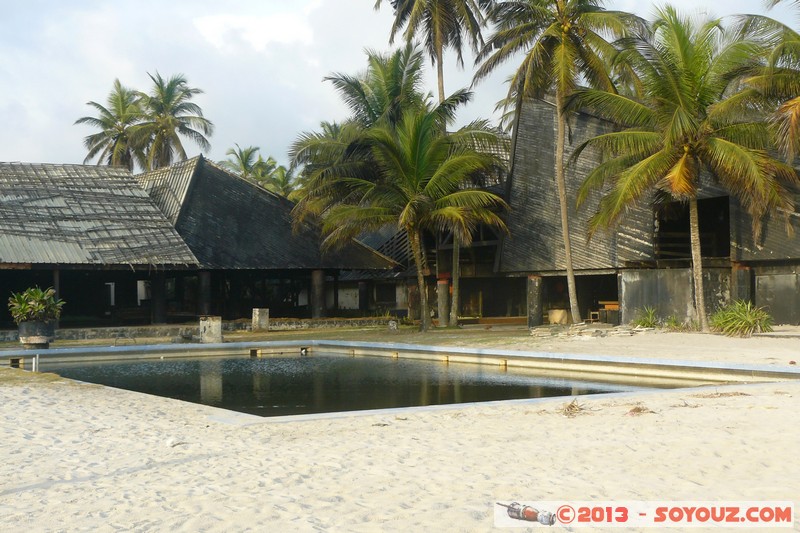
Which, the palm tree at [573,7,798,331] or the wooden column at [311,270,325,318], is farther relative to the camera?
the wooden column at [311,270,325,318]

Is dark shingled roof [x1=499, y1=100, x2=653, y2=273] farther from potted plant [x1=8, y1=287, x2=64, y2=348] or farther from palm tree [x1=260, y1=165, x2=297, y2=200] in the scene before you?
palm tree [x1=260, y1=165, x2=297, y2=200]

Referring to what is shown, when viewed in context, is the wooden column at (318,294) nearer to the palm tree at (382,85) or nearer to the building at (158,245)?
the building at (158,245)

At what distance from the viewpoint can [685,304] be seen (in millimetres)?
21656

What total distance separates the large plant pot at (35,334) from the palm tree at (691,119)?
1409 centimetres

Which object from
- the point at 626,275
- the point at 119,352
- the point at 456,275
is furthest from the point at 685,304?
the point at 119,352

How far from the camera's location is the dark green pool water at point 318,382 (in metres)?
11.8

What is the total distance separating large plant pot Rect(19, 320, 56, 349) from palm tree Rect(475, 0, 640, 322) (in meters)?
14.0

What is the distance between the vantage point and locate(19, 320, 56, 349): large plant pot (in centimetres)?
1934

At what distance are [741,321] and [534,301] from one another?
824cm

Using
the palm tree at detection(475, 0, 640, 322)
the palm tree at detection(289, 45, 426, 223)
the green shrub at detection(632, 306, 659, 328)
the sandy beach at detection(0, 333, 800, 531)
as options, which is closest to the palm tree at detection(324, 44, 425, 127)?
the palm tree at detection(289, 45, 426, 223)

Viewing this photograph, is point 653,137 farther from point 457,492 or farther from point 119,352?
point 457,492

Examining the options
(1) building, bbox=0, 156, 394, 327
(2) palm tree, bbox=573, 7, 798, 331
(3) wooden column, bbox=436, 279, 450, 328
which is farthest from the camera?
(3) wooden column, bbox=436, 279, 450, 328

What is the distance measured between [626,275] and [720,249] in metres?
4.29

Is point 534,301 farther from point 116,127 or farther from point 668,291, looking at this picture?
point 116,127
